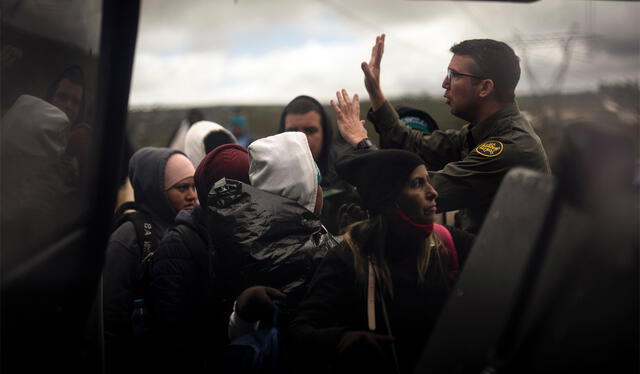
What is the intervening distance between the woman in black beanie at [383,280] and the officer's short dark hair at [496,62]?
0.52 m

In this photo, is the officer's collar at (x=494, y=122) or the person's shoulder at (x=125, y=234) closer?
the officer's collar at (x=494, y=122)

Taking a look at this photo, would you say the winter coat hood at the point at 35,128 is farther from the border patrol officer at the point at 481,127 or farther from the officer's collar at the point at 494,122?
the officer's collar at the point at 494,122

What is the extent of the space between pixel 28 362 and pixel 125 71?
667mm

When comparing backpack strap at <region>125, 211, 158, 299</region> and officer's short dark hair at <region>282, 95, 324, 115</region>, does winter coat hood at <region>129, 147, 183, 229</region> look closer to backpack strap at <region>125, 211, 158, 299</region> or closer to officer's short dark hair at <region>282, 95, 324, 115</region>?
backpack strap at <region>125, 211, 158, 299</region>

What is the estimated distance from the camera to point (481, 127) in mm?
2324

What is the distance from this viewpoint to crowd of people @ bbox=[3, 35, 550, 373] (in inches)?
64.5

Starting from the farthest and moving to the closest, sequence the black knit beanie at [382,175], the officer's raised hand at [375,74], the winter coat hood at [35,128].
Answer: the officer's raised hand at [375,74] → the black knit beanie at [382,175] → the winter coat hood at [35,128]

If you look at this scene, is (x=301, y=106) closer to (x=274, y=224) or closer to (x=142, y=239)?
(x=142, y=239)

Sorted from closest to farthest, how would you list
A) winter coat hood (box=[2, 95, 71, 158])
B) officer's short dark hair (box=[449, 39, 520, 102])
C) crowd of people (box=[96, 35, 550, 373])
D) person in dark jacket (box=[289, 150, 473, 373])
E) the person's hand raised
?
winter coat hood (box=[2, 95, 71, 158]) < person in dark jacket (box=[289, 150, 473, 373]) < crowd of people (box=[96, 35, 550, 373]) < officer's short dark hair (box=[449, 39, 520, 102]) < the person's hand raised

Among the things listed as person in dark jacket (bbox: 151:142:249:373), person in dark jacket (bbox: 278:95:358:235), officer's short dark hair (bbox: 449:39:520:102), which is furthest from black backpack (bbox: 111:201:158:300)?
officer's short dark hair (bbox: 449:39:520:102)

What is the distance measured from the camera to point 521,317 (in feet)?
3.61

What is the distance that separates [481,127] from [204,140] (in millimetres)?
2220

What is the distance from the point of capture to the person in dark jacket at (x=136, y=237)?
2.51 meters

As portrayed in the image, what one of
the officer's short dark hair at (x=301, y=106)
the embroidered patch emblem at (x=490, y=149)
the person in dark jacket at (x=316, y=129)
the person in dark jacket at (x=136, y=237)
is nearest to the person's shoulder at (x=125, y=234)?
the person in dark jacket at (x=136, y=237)
